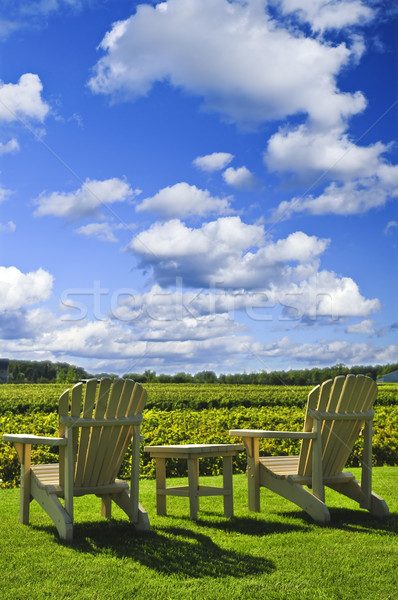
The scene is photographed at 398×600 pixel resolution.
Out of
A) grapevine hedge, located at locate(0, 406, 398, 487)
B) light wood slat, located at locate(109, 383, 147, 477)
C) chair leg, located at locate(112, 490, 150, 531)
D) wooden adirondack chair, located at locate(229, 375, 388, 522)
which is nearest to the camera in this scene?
chair leg, located at locate(112, 490, 150, 531)

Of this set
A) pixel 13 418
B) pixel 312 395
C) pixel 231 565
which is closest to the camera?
pixel 231 565

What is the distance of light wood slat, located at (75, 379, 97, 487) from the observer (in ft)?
12.0

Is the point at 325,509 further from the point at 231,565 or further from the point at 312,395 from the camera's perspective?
the point at 231,565

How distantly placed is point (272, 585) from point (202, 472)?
3545 mm

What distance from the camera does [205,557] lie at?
10.5 feet

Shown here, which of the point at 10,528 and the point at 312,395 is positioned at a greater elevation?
the point at 312,395

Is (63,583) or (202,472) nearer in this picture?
(63,583)

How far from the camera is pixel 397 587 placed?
282cm

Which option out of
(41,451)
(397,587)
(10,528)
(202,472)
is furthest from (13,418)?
(397,587)

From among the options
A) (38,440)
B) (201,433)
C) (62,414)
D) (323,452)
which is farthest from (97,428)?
(201,433)

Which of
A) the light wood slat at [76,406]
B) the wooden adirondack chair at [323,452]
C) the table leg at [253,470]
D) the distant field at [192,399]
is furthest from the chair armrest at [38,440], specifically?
the distant field at [192,399]

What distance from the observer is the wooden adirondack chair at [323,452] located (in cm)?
418

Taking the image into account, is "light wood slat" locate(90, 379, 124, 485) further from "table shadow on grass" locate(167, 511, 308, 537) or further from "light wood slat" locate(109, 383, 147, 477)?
"table shadow on grass" locate(167, 511, 308, 537)

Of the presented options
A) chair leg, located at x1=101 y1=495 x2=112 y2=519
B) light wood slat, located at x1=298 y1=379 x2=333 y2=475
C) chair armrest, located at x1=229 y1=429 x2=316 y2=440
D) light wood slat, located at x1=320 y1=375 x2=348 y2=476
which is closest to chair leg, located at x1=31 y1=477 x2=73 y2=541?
chair leg, located at x1=101 y1=495 x2=112 y2=519
